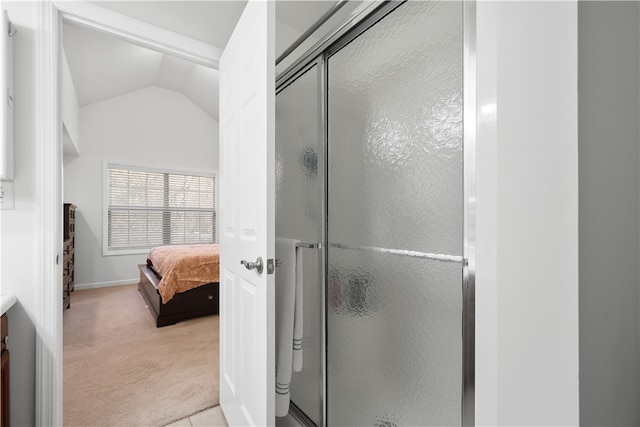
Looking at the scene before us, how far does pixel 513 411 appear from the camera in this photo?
52 cm

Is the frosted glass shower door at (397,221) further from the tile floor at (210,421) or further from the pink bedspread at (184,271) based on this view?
the pink bedspread at (184,271)

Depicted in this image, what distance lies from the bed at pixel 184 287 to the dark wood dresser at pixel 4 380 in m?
1.67

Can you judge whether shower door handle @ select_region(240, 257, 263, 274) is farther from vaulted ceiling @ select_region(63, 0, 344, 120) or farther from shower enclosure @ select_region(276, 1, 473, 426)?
vaulted ceiling @ select_region(63, 0, 344, 120)

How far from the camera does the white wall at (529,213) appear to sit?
0.48 metres

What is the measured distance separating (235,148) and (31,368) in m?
1.31

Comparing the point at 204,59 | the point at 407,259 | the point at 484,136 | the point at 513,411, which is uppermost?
the point at 204,59

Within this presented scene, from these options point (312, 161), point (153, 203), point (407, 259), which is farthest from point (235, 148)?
point (153, 203)

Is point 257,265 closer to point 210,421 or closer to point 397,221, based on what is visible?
point 397,221

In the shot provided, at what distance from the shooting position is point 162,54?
3.79 meters

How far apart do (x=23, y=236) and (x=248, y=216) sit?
3.21ft

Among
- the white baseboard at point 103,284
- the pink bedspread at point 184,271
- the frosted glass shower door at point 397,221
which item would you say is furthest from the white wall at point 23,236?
the white baseboard at point 103,284

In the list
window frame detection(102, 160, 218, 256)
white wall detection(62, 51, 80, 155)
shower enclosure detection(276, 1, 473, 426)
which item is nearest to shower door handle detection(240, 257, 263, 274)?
shower enclosure detection(276, 1, 473, 426)

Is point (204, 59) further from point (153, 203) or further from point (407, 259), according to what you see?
point (153, 203)

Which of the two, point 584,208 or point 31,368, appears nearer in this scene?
point 584,208
